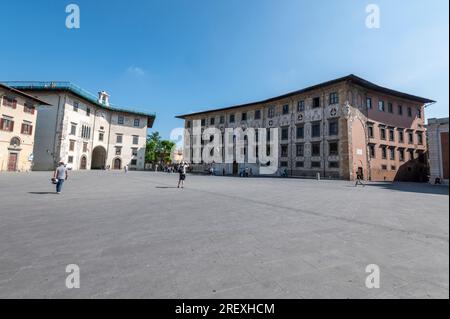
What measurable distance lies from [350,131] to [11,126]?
40.7 m

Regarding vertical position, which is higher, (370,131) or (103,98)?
(103,98)

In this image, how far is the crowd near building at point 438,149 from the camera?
21062mm

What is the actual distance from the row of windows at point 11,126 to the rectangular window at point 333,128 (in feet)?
128

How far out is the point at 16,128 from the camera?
Result: 27094mm

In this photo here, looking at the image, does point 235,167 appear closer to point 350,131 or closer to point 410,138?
point 350,131

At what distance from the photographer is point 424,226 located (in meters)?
5.00

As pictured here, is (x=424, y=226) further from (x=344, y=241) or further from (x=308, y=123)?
(x=308, y=123)

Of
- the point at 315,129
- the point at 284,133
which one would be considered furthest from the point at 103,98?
the point at 315,129

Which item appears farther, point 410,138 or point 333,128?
point 410,138

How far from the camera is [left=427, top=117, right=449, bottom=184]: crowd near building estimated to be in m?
21.1

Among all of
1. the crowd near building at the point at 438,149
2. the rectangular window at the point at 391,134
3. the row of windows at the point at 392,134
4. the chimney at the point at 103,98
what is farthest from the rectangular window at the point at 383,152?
the chimney at the point at 103,98

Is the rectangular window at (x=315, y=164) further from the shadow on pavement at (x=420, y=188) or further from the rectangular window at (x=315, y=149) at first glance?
the shadow on pavement at (x=420, y=188)
